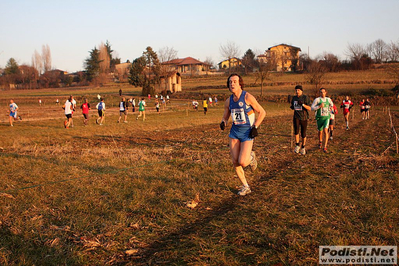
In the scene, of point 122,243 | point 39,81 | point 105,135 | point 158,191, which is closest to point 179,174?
point 158,191

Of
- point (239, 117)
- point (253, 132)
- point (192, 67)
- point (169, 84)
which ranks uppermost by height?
point (192, 67)

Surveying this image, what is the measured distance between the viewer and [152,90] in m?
61.2

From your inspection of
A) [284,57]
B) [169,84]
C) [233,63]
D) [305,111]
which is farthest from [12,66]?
[305,111]

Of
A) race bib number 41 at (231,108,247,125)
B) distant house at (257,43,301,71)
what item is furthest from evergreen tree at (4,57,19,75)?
race bib number 41 at (231,108,247,125)

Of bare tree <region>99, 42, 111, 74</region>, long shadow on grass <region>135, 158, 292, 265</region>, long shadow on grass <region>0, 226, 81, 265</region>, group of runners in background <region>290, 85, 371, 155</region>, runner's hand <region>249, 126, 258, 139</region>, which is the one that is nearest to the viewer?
long shadow on grass <region>0, 226, 81, 265</region>

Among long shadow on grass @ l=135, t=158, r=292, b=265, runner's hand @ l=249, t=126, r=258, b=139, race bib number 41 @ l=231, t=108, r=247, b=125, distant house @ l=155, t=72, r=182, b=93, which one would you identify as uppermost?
distant house @ l=155, t=72, r=182, b=93

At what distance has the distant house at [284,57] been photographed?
88156mm

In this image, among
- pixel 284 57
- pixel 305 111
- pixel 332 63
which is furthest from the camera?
pixel 284 57

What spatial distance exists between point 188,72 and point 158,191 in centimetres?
11437

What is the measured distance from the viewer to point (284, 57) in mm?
101062

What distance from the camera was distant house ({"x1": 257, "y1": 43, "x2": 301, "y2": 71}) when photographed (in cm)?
8816

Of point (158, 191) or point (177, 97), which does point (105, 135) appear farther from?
point (177, 97)

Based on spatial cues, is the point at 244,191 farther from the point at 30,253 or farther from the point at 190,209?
the point at 30,253

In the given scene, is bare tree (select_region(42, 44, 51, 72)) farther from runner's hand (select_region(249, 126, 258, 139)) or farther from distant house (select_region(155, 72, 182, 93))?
runner's hand (select_region(249, 126, 258, 139))
